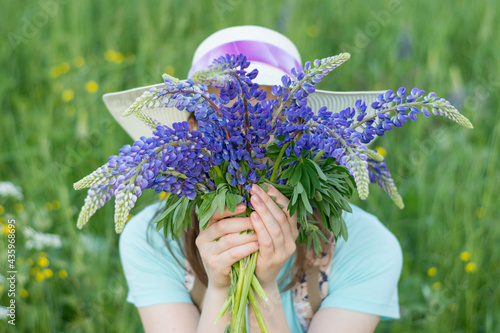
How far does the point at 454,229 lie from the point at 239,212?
161 cm

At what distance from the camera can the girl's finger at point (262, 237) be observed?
107 cm

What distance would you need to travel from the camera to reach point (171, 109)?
1.54 m

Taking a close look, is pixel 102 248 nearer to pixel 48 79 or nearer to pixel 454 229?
pixel 48 79

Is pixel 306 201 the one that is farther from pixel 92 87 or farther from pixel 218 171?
pixel 92 87

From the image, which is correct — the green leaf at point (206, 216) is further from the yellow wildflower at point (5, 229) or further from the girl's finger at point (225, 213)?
the yellow wildflower at point (5, 229)

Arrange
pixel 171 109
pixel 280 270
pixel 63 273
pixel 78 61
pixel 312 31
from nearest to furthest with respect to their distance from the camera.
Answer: pixel 280 270, pixel 171 109, pixel 63 273, pixel 78 61, pixel 312 31

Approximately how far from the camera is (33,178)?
97.8 inches

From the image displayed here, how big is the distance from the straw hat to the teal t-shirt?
1.32 ft

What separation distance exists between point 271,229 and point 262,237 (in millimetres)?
27

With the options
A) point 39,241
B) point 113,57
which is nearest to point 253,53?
point 39,241

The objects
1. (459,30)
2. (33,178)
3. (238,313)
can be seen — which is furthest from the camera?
(459,30)

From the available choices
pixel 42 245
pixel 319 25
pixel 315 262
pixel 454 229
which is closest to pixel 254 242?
pixel 315 262

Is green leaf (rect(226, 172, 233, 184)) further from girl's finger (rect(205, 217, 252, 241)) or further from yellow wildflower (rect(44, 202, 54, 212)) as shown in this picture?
yellow wildflower (rect(44, 202, 54, 212))

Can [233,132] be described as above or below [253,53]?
below
